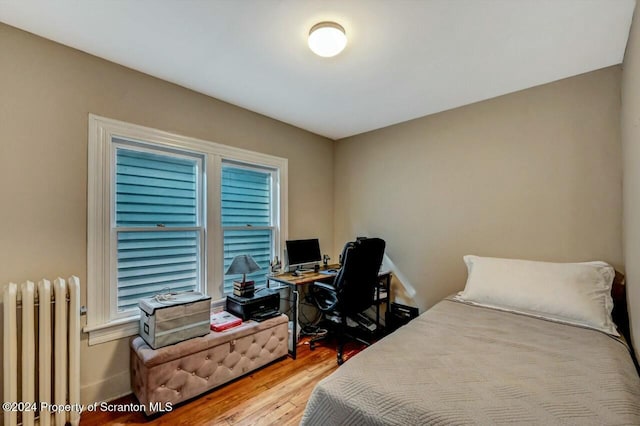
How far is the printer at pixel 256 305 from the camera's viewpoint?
242 centimetres

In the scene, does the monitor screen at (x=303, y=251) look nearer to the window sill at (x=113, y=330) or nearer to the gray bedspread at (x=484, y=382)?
the window sill at (x=113, y=330)

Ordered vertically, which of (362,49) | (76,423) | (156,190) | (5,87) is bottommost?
(76,423)

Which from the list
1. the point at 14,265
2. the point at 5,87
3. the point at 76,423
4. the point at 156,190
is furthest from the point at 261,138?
the point at 76,423

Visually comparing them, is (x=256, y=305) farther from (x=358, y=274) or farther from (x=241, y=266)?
(x=358, y=274)

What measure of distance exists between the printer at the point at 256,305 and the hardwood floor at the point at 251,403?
17.8 inches

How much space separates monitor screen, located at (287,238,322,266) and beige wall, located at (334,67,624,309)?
23.8 inches

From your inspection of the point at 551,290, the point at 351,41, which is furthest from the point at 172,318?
the point at 551,290

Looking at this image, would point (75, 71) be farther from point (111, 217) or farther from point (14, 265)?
point (14, 265)

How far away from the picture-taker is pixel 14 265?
167 centimetres

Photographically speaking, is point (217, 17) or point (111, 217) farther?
point (111, 217)

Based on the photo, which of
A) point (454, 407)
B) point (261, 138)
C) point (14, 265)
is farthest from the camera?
point (261, 138)

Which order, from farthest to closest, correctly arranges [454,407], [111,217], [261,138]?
[261,138]
[111,217]
[454,407]

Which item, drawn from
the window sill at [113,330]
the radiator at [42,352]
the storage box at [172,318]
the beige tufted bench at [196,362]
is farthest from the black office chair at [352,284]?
the radiator at [42,352]

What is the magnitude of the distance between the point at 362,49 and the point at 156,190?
75.4 inches
